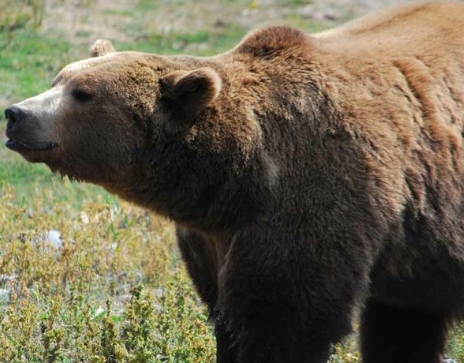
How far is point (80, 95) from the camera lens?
6039 millimetres

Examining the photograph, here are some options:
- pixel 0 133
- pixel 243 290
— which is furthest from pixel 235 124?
pixel 0 133

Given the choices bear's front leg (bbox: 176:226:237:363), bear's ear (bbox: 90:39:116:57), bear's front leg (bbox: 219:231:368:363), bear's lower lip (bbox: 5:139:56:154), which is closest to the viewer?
bear's front leg (bbox: 219:231:368:363)

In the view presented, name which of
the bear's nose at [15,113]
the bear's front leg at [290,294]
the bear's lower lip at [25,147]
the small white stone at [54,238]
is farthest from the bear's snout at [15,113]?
the small white stone at [54,238]

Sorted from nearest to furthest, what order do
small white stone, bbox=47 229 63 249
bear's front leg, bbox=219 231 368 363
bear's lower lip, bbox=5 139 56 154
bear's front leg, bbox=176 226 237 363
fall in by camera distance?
1. bear's front leg, bbox=219 231 368 363
2. bear's lower lip, bbox=5 139 56 154
3. bear's front leg, bbox=176 226 237 363
4. small white stone, bbox=47 229 63 249

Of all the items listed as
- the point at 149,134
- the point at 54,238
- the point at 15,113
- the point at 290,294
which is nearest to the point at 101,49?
the point at 149,134

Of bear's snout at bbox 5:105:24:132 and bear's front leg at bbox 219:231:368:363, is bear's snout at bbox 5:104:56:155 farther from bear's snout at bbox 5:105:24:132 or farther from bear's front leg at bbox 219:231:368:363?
bear's front leg at bbox 219:231:368:363

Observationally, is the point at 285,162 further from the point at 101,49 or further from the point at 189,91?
the point at 101,49

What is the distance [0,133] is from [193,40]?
4.63m

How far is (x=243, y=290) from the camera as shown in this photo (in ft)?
19.2

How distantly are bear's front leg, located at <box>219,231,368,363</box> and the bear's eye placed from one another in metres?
1.03

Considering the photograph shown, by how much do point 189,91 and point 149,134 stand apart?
32 centimetres

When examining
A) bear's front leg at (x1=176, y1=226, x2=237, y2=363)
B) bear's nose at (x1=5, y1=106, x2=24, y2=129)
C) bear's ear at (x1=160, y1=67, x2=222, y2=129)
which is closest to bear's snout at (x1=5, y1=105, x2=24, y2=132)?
bear's nose at (x1=5, y1=106, x2=24, y2=129)

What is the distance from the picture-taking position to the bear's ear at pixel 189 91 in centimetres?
590

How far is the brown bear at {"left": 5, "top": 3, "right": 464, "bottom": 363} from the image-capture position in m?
5.86
